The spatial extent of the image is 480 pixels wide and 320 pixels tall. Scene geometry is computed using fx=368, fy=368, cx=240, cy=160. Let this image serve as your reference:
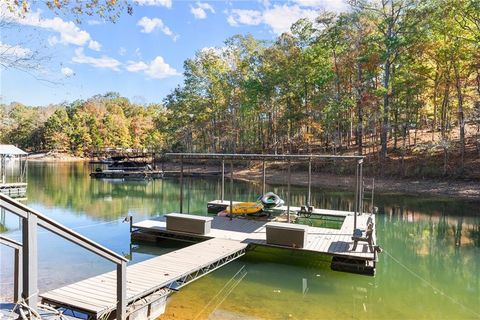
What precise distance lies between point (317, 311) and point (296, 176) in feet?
78.2

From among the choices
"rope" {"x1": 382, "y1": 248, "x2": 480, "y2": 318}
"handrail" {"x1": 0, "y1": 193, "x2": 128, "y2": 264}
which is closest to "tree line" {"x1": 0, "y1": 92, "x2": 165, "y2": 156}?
"rope" {"x1": 382, "y1": 248, "x2": 480, "y2": 318}

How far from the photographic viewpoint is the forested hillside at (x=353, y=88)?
24.1 metres

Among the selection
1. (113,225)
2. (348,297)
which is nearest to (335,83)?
(113,225)

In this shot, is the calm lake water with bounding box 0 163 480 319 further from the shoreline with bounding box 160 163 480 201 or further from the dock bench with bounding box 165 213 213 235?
the shoreline with bounding box 160 163 480 201

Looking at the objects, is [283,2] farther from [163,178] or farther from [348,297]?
[348,297]

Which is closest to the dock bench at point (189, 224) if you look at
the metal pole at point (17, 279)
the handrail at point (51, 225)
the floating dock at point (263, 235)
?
the floating dock at point (263, 235)

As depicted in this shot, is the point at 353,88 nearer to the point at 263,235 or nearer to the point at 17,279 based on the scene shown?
the point at 263,235

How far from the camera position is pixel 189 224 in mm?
10820

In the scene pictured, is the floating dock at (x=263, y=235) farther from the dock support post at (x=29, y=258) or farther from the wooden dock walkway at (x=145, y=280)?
the dock support post at (x=29, y=258)

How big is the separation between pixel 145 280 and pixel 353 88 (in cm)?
2737

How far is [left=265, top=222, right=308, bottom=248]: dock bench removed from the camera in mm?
9297

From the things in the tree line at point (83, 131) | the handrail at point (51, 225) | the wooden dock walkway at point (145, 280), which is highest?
the tree line at point (83, 131)

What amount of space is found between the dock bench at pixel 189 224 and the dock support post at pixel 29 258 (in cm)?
760

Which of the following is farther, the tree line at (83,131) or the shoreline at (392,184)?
the tree line at (83,131)
